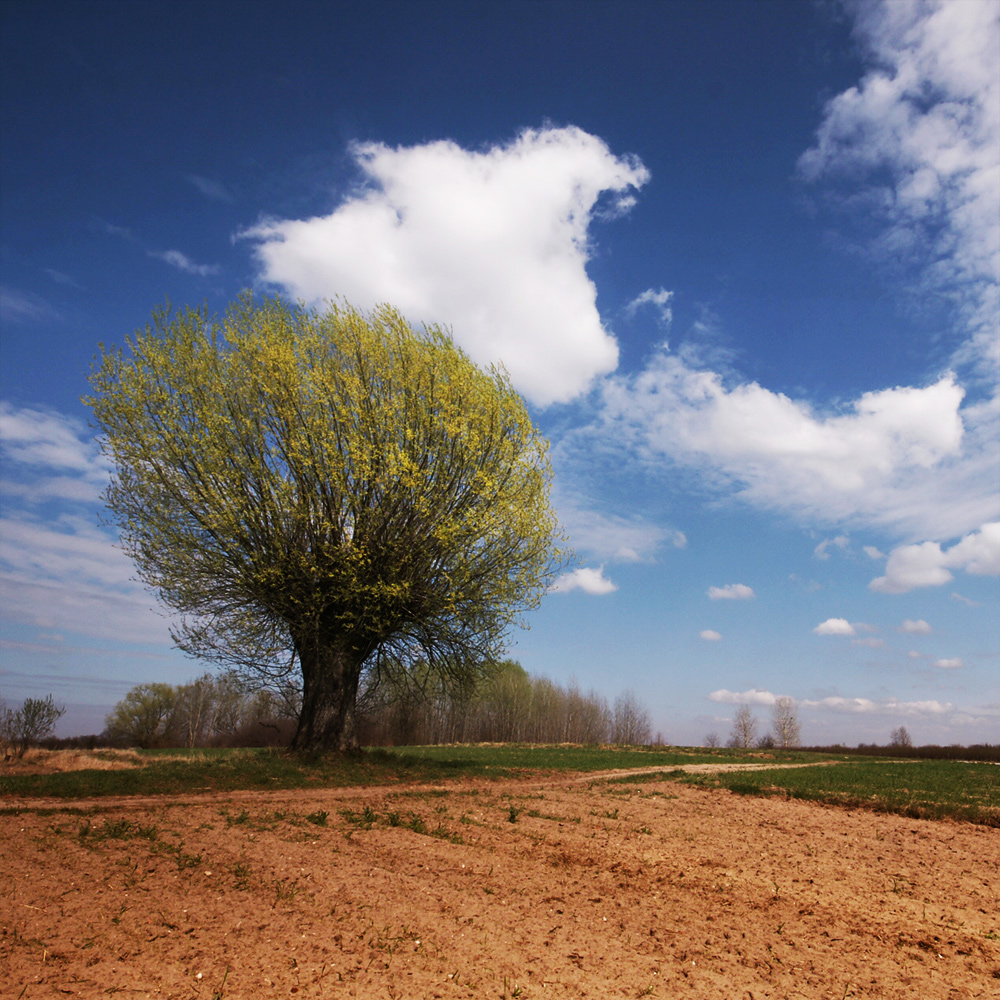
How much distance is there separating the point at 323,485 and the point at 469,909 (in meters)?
13.4

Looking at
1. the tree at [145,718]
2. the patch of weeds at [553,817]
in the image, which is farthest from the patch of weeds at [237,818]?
the tree at [145,718]

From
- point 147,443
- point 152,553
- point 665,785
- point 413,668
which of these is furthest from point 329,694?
point 665,785

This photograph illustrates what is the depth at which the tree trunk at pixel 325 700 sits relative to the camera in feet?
59.7

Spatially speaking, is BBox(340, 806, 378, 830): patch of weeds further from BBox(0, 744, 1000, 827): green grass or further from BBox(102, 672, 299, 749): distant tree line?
BBox(102, 672, 299, 749): distant tree line

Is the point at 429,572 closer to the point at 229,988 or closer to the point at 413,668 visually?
the point at 413,668

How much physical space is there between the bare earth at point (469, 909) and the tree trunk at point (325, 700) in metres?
7.44

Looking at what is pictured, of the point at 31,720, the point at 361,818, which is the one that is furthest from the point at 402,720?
the point at 361,818

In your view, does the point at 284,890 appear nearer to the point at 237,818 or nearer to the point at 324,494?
the point at 237,818

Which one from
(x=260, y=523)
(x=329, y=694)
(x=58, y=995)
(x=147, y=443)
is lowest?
(x=58, y=995)

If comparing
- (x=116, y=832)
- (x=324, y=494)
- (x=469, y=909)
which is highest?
(x=324, y=494)

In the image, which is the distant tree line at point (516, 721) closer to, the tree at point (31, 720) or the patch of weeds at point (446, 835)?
the tree at point (31, 720)

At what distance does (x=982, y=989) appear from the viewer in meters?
5.22

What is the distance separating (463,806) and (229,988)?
26.8ft

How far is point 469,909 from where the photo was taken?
6.24 m
